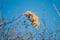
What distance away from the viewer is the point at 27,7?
6.87 ft

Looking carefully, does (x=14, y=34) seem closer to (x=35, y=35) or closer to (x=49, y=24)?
(x=35, y=35)

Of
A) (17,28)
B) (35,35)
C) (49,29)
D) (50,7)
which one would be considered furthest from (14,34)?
(50,7)

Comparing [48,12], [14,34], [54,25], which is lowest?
[14,34]

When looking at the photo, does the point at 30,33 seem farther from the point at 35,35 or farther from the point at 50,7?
the point at 50,7

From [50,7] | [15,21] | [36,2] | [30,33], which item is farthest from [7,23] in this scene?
[50,7]

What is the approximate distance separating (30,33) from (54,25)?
1.11 feet

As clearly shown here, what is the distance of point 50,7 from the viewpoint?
84.0 inches

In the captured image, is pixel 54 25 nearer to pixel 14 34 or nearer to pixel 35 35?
pixel 35 35

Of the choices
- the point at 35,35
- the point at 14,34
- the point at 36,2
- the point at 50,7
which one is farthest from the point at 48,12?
the point at 14,34

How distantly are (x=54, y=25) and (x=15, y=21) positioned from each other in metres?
0.52

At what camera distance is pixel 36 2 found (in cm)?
212

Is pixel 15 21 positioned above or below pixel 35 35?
above

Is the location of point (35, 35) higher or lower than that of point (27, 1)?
lower

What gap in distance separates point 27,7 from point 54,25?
1.42 ft
